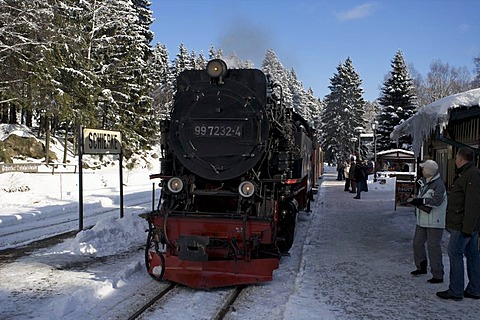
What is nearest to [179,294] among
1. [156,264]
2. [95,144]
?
[156,264]

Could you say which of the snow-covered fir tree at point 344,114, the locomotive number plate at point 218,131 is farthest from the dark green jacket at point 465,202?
the snow-covered fir tree at point 344,114

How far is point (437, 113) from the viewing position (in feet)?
28.2

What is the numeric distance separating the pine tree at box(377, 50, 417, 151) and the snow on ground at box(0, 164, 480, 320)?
2671 centimetres

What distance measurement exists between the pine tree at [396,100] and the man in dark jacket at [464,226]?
31796 millimetres

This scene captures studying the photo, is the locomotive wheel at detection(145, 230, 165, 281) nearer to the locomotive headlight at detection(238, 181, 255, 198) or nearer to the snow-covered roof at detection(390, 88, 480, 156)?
the locomotive headlight at detection(238, 181, 255, 198)

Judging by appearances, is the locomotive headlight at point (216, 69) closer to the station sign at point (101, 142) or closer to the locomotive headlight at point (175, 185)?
the locomotive headlight at point (175, 185)

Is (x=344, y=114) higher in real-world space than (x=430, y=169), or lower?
higher

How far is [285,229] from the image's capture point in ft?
24.4

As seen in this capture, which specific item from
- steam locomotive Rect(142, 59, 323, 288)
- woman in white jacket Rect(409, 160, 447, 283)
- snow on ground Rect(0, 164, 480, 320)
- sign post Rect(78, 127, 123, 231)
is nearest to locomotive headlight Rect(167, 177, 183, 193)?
steam locomotive Rect(142, 59, 323, 288)

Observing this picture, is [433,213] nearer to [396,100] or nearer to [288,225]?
[288,225]

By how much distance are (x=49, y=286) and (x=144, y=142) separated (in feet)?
86.9

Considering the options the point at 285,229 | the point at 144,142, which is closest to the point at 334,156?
the point at 144,142

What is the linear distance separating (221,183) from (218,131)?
819 mm

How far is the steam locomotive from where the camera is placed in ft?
19.6
